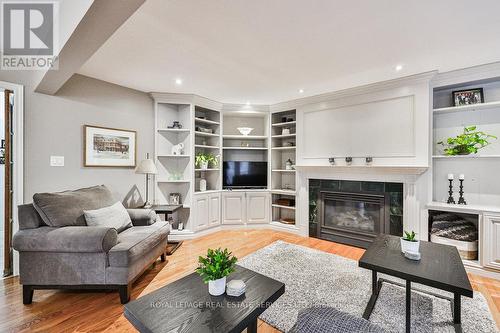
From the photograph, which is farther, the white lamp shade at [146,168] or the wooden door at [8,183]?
the white lamp shade at [146,168]

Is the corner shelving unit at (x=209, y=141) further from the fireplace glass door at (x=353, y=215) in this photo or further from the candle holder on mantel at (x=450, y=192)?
the candle holder on mantel at (x=450, y=192)

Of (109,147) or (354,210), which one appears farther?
(354,210)

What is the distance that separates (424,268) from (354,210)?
2.03 metres

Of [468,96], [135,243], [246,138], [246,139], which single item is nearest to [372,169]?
[468,96]

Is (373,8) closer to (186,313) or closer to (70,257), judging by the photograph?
(186,313)

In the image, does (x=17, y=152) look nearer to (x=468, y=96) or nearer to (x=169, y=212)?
(x=169, y=212)

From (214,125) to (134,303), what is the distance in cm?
369

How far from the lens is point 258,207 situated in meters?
4.52

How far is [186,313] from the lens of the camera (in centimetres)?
123

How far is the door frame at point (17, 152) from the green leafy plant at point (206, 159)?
2286mm

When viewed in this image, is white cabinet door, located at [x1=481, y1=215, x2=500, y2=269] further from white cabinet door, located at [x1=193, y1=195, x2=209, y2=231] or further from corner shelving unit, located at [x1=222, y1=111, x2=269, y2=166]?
white cabinet door, located at [x1=193, y1=195, x2=209, y2=231]

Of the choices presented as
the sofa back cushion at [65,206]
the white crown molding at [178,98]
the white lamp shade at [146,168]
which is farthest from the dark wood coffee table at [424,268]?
the white crown molding at [178,98]

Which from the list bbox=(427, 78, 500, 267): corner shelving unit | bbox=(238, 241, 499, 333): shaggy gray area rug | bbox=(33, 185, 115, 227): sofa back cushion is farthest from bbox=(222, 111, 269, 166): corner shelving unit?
bbox=(427, 78, 500, 267): corner shelving unit
